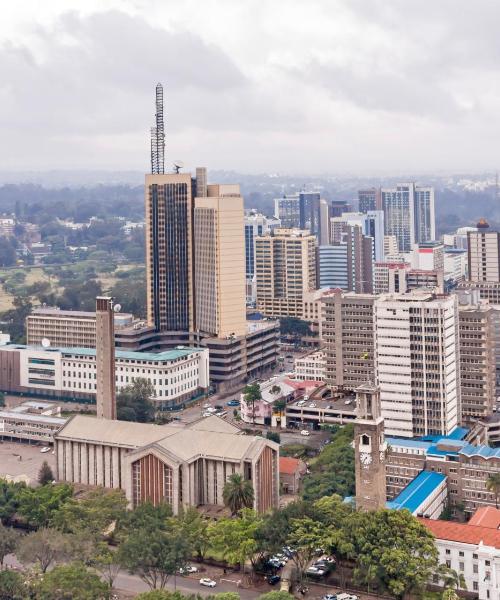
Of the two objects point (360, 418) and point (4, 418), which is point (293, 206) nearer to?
point (4, 418)

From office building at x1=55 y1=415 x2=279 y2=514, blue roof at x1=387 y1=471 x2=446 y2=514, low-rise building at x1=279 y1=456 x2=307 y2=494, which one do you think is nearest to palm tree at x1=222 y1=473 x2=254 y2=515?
office building at x1=55 y1=415 x2=279 y2=514

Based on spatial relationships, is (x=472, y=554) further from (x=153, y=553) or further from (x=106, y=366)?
(x=106, y=366)

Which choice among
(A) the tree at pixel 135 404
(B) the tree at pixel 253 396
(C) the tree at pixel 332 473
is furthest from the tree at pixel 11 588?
(B) the tree at pixel 253 396

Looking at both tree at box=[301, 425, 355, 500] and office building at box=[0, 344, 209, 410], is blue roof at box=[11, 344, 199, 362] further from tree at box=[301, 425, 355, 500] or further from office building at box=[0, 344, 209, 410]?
tree at box=[301, 425, 355, 500]

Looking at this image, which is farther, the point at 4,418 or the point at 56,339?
the point at 56,339

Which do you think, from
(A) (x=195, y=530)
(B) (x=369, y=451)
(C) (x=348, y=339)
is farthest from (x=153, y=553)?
(C) (x=348, y=339)

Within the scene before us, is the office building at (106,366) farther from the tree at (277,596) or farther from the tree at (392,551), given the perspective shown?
the tree at (277,596)

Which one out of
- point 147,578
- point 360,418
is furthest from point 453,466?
point 147,578
